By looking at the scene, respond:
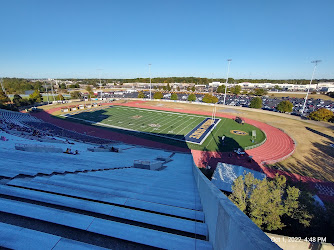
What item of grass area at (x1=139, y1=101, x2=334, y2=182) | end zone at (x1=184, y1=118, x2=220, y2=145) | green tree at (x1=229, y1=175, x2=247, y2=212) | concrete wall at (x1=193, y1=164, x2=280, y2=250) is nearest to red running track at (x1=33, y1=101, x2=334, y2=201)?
grass area at (x1=139, y1=101, x2=334, y2=182)

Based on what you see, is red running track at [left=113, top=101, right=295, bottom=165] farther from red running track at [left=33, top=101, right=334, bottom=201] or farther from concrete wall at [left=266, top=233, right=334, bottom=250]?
concrete wall at [left=266, top=233, right=334, bottom=250]

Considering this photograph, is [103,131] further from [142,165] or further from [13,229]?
[13,229]

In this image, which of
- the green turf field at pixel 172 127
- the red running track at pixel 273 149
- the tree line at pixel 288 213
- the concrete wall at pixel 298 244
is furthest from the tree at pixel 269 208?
the green turf field at pixel 172 127

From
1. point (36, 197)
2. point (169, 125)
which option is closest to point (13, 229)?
point (36, 197)

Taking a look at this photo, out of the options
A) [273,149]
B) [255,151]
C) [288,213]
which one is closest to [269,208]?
[288,213]

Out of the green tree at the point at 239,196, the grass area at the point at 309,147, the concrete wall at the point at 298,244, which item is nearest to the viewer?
the concrete wall at the point at 298,244

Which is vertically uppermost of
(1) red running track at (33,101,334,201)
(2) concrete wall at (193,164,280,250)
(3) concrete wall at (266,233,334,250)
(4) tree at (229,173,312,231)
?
(2) concrete wall at (193,164,280,250)

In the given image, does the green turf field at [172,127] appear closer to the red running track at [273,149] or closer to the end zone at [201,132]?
the end zone at [201,132]
